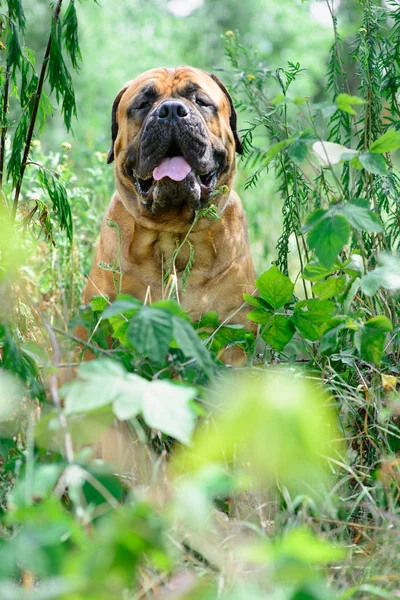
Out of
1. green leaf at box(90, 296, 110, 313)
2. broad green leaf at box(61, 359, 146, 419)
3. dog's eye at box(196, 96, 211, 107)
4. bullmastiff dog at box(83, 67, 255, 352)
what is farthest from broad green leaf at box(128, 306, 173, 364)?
dog's eye at box(196, 96, 211, 107)

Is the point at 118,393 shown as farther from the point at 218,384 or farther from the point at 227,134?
the point at 227,134

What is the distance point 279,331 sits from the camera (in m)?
2.46

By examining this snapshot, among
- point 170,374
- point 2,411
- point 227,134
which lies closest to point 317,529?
point 170,374

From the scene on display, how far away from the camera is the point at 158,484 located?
1.82m

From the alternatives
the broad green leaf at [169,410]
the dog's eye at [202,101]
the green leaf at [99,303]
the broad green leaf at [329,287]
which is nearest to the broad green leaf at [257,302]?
the broad green leaf at [329,287]

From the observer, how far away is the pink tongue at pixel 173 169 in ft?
10.3

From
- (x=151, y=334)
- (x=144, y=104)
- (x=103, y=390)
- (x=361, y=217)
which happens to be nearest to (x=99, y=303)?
(x=151, y=334)

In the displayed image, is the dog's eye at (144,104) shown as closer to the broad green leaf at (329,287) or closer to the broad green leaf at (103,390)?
the broad green leaf at (329,287)

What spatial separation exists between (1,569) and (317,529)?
2.68ft

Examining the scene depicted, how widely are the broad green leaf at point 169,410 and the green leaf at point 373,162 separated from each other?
0.80m

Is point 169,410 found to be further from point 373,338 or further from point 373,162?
point 373,162

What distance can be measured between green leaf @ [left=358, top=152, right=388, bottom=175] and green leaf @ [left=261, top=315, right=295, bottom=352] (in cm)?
67

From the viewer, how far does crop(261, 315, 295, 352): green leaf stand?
2.45 metres

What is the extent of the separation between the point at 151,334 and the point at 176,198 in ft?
5.12
